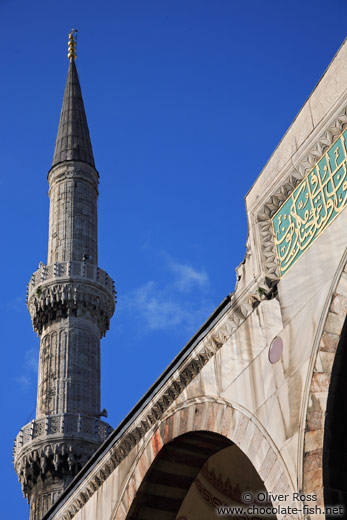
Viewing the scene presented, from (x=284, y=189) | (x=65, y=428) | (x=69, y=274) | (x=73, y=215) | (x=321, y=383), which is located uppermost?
(x=73, y=215)

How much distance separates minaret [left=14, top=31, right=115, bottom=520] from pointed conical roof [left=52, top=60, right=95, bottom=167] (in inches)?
1.8

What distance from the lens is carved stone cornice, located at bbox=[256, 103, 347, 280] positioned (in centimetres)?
726

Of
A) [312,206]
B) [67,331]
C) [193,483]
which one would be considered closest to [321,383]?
[312,206]

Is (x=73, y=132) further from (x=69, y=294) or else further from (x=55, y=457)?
(x=55, y=457)

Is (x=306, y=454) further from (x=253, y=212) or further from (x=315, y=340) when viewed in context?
(x=253, y=212)

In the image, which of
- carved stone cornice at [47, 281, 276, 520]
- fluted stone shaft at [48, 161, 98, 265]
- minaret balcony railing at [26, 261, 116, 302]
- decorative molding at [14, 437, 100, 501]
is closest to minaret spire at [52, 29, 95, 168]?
fluted stone shaft at [48, 161, 98, 265]

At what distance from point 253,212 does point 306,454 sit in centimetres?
269

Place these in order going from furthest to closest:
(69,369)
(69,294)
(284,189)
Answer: (69,294), (69,369), (284,189)

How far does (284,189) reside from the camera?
7875mm

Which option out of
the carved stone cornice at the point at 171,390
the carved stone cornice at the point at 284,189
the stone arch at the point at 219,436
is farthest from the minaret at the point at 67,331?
the carved stone cornice at the point at 284,189

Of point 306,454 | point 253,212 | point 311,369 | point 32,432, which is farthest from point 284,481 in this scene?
point 32,432

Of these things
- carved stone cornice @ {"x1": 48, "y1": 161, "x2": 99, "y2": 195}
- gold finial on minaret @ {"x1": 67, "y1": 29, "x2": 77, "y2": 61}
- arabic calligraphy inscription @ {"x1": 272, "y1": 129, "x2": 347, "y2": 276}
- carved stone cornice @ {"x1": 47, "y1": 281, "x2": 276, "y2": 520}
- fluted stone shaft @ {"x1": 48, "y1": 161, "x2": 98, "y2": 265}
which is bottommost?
carved stone cornice @ {"x1": 47, "y1": 281, "x2": 276, "y2": 520}

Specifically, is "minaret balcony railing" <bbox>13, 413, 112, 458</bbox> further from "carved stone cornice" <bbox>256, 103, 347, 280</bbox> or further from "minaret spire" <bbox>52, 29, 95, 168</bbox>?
"carved stone cornice" <bbox>256, 103, 347, 280</bbox>

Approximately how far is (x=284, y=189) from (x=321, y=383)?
2120 millimetres
